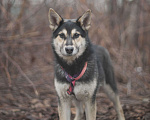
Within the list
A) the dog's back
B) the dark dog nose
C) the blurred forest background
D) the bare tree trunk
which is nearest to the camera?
the dark dog nose

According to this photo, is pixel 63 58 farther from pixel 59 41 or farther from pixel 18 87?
pixel 18 87

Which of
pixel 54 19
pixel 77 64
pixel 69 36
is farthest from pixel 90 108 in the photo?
pixel 54 19

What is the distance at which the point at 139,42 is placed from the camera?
7.49m

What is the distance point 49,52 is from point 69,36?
521 cm

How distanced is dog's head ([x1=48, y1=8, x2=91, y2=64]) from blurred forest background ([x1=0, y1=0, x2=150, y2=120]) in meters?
1.56

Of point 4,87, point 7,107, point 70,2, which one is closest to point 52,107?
point 7,107

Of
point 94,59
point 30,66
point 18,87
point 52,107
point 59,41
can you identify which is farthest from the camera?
point 30,66

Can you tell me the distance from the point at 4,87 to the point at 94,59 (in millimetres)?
3052

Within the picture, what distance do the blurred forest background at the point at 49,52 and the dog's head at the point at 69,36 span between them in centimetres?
156

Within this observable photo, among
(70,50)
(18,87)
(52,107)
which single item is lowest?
(52,107)

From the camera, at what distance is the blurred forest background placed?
461 centimetres

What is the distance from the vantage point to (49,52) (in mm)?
8352

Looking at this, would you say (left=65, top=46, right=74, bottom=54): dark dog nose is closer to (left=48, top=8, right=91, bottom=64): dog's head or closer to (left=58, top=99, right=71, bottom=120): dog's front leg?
(left=48, top=8, right=91, bottom=64): dog's head

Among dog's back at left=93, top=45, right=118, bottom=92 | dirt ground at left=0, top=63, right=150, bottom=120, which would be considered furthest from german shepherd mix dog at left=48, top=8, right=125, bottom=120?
dirt ground at left=0, top=63, right=150, bottom=120
